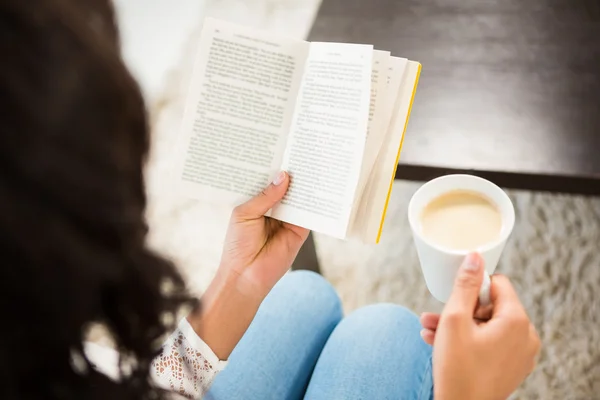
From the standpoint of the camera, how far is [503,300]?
51 cm

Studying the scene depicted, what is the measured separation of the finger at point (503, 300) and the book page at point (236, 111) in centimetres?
26

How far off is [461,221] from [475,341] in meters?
0.11

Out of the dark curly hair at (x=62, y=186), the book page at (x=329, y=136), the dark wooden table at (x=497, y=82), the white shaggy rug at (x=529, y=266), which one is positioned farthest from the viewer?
the white shaggy rug at (x=529, y=266)

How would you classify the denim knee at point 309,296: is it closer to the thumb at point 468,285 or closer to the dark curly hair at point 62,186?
the thumb at point 468,285

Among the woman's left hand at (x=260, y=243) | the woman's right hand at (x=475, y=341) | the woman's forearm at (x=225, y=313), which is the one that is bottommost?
the woman's forearm at (x=225, y=313)

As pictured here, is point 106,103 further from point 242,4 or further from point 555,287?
point 242,4

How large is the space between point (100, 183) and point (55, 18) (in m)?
0.09

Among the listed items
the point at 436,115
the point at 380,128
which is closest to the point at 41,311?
the point at 380,128

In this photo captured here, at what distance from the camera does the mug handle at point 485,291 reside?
0.51m

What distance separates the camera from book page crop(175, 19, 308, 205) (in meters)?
0.62

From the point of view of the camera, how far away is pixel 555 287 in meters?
1.01

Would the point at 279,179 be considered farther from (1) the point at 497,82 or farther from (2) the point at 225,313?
(1) the point at 497,82

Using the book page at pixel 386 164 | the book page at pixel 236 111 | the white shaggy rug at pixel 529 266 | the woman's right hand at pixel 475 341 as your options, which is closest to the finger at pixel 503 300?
the woman's right hand at pixel 475 341

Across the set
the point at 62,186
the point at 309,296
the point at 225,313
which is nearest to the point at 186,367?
the point at 225,313
